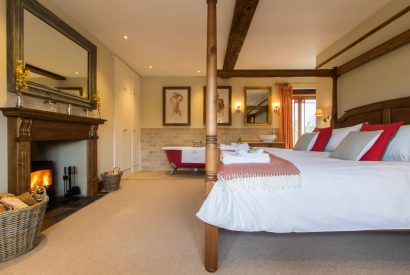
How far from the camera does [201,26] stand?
3490 mm

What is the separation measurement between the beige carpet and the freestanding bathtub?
2602 mm

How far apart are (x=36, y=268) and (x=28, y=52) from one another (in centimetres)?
219

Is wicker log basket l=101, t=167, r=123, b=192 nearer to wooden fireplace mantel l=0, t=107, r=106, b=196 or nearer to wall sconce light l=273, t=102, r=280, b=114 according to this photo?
wooden fireplace mantel l=0, t=107, r=106, b=196

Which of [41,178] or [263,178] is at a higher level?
[263,178]

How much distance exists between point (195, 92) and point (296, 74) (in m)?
3.26

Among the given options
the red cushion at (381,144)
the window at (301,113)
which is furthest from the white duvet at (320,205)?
the window at (301,113)

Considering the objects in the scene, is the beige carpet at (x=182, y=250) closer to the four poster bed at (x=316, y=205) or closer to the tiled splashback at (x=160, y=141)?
the four poster bed at (x=316, y=205)

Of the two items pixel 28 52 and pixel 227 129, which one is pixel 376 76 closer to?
pixel 227 129

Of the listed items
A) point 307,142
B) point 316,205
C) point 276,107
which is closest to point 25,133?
point 316,205

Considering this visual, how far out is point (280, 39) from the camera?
13.1 ft

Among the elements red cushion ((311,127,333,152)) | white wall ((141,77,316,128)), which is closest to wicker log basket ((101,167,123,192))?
white wall ((141,77,316,128))

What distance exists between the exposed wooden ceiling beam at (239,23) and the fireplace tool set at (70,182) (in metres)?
3.16

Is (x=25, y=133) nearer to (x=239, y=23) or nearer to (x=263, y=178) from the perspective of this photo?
(x=263, y=178)

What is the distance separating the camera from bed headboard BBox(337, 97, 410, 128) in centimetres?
263
